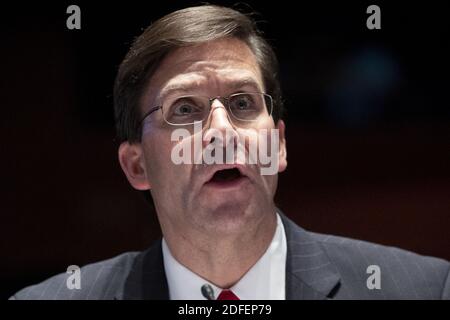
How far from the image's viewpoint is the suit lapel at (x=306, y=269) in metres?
1.60

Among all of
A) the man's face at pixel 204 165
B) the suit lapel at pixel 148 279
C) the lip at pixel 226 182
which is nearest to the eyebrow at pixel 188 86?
the man's face at pixel 204 165

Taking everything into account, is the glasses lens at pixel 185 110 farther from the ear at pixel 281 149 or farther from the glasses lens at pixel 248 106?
the ear at pixel 281 149

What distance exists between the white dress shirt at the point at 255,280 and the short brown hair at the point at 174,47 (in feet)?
1.13

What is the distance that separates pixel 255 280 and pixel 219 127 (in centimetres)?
39

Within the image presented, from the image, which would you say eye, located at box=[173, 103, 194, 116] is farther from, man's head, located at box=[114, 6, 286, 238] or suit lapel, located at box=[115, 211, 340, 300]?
suit lapel, located at box=[115, 211, 340, 300]

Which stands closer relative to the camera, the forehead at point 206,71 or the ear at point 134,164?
the forehead at point 206,71

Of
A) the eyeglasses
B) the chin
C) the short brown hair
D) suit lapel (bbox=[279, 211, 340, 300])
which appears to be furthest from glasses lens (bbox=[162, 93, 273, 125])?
suit lapel (bbox=[279, 211, 340, 300])

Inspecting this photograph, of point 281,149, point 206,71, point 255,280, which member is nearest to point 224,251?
point 255,280

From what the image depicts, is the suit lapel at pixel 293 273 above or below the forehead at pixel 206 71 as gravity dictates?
below

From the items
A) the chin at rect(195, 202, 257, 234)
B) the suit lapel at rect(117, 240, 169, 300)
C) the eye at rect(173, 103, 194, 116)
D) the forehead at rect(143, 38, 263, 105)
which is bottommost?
the suit lapel at rect(117, 240, 169, 300)

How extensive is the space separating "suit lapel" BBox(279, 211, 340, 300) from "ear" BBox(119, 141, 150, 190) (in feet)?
1.24

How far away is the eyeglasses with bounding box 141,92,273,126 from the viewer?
5.14 ft

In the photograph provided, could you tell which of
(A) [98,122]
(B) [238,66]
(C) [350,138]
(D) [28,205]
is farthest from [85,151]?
(C) [350,138]

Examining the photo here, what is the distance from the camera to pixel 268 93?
1.69 metres
